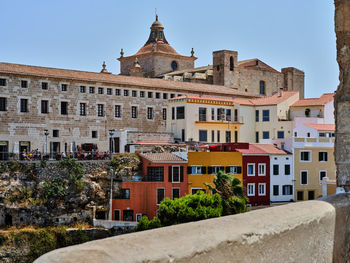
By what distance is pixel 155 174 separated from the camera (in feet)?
105

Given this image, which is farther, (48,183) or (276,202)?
(276,202)

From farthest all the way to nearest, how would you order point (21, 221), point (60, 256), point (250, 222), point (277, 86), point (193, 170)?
point (277, 86), point (193, 170), point (21, 221), point (250, 222), point (60, 256)

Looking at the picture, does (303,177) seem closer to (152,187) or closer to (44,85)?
(152,187)

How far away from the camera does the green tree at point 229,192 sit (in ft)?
90.2

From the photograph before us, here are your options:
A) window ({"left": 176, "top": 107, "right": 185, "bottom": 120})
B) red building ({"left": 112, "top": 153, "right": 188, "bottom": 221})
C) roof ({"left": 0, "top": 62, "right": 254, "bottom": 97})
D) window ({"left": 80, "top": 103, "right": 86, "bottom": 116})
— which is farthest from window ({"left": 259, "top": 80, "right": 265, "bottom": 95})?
red building ({"left": 112, "top": 153, "right": 188, "bottom": 221})

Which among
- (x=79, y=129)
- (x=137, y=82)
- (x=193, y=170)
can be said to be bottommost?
(x=193, y=170)

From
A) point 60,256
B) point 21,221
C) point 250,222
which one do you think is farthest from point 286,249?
point 21,221

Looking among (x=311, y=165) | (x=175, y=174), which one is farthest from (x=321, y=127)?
(x=175, y=174)

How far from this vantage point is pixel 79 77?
3903 centimetres

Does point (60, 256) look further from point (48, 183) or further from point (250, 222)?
point (48, 183)

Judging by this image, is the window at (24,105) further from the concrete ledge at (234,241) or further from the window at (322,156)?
the concrete ledge at (234,241)

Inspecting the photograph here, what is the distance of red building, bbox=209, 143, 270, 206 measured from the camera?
33.5 m

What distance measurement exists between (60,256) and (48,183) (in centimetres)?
3033

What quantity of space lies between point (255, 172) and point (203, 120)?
7205 millimetres
